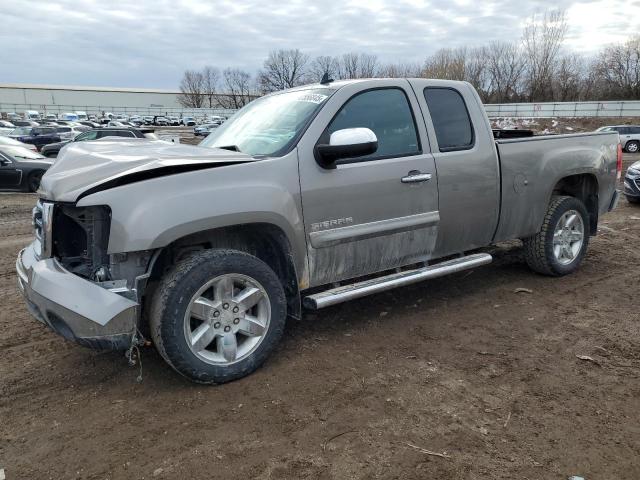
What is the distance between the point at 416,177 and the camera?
411 centimetres

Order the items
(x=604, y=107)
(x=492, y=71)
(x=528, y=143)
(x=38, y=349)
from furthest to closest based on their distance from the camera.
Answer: (x=492, y=71)
(x=604, y=107)
(x=528, y=143)
(x=38, y=349)

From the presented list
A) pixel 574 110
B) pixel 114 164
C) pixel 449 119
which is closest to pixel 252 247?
pixel 114 164

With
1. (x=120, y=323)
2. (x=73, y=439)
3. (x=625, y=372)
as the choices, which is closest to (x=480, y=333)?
(x=625, y=372)

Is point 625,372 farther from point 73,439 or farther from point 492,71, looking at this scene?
point 492,71

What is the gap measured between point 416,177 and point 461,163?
22.4 inches

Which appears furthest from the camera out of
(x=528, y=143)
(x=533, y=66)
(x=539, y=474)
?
(x=533, y=66)

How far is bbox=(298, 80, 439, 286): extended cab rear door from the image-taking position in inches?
146

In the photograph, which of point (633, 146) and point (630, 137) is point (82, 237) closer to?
point (630, 137)

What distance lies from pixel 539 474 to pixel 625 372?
4.80ft

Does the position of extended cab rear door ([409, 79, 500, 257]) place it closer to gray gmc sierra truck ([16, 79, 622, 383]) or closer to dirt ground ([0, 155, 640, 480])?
gray gmc sierra truck ([16, 79, 622, 383])

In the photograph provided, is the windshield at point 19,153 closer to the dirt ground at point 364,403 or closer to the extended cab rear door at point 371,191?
the dirt ground at point 364,403

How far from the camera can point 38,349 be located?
401 cm

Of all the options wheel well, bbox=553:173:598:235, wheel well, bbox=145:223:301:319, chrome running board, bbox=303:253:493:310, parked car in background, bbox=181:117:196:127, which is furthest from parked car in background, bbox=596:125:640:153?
parked car in background, bbox=181:117:196:127

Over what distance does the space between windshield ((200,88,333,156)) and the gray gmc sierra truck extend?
17mm
